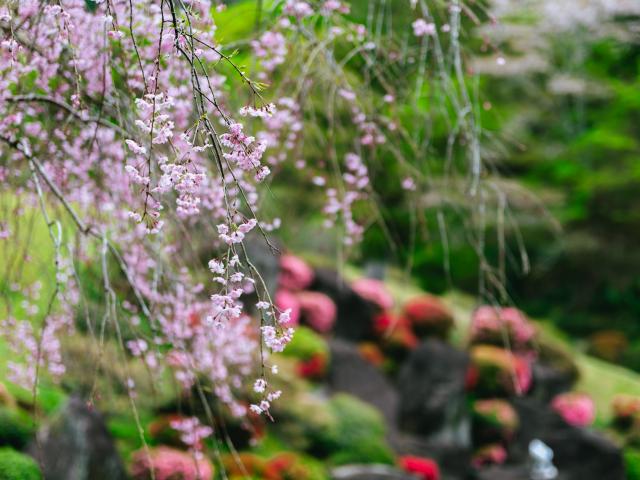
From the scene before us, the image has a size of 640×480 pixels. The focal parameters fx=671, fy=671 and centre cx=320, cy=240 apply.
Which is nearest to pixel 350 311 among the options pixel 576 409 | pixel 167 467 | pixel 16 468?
pixel 576 409

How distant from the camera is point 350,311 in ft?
34.8

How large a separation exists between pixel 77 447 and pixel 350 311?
649 cm

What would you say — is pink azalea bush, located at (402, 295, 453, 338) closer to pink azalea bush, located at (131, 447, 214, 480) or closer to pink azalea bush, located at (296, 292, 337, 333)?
pink azalea bush, located at (296, 292, 337, 333)

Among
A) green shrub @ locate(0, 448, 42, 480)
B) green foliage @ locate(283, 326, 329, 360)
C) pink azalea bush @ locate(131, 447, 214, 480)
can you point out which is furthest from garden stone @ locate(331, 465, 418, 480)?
green shrub @ locate(0, 448, 42, 480)

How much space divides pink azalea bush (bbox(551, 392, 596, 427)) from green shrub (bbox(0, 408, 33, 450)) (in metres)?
7.59

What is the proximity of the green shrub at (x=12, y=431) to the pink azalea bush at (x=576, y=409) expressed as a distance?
24.9ft

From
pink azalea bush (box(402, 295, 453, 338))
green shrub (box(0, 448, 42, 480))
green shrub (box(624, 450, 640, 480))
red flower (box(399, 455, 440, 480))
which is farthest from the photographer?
pink azalea bush (box(402, 295, 453, 338))

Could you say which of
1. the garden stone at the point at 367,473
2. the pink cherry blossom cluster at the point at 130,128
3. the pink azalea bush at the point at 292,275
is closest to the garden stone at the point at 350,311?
the pink azalea bush at the point at 292,275

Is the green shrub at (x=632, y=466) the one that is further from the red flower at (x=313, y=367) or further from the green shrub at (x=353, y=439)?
the red flower at (x=313, y=367)

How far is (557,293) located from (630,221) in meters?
3.27

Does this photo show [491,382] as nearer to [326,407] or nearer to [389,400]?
[389,400]

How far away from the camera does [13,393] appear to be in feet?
19.3

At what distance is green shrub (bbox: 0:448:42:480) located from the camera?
3839mm

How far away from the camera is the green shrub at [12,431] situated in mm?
4660
